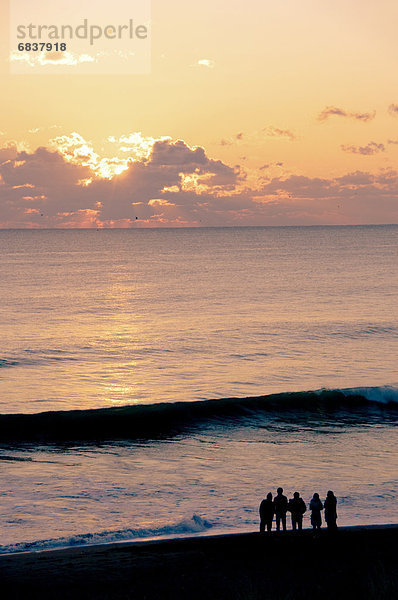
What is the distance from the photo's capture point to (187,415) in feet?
126

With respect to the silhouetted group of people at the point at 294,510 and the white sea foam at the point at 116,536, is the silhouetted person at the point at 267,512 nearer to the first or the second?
the silhouetted group of people at the point at 294,510

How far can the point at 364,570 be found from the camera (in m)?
18.5

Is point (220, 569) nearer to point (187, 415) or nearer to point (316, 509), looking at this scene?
point (316, 509)

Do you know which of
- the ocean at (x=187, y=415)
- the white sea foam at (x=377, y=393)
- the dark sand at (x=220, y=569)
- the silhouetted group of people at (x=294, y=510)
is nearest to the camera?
the dark sand at (x=220, y=569)

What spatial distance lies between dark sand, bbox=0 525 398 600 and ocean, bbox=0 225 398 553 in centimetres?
183

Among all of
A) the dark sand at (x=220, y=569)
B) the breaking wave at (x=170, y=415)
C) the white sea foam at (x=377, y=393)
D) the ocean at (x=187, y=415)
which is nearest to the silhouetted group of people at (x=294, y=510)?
the dark sand at (x=220, y=569)

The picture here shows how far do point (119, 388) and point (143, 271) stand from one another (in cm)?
10437

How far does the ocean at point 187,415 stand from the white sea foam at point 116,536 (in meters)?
0.07

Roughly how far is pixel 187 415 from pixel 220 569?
19.7 meters

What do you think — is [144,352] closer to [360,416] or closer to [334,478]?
[360,416]

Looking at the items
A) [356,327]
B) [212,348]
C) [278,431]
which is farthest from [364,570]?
[356,327]

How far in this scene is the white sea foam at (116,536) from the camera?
20.8m

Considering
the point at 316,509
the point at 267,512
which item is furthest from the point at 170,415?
the point at 316,509

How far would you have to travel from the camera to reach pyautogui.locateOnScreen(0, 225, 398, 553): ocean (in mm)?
24555
